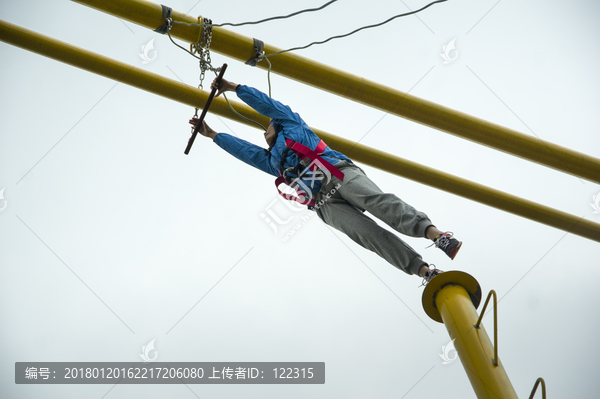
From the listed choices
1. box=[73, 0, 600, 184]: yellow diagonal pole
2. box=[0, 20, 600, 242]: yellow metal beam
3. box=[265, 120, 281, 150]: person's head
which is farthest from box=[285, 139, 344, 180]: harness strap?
box=[0, 20, 600, 242]: yellow metal beam

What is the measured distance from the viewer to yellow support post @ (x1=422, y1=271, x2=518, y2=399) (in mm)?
2299

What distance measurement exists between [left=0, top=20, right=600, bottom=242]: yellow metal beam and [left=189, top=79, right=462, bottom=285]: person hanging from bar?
38.1 inches

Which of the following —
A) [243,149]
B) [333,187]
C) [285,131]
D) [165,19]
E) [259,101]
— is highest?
[165,19]

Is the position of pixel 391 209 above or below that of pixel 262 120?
below

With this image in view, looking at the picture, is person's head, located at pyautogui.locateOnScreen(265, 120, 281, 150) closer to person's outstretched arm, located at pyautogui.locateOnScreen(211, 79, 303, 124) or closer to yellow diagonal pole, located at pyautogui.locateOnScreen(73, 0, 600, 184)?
person's outstretched arm, located at pyautogui.locateOnScreen(211, 79, 303, 124)

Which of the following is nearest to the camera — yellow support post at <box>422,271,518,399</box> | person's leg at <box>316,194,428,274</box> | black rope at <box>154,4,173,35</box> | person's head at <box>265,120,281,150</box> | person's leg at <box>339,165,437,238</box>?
yellow support post at <box>422,271,518,399</box>

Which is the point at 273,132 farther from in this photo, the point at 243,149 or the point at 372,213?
the point at 372,213

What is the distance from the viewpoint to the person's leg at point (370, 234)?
303 centimetres

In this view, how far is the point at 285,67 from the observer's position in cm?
375

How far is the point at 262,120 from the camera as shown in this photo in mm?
4766

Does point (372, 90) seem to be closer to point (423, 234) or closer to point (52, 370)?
point (423, 234)

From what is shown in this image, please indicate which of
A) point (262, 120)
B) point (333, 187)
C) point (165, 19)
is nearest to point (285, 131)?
point (333, 187)

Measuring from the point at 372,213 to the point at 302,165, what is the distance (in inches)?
25.1

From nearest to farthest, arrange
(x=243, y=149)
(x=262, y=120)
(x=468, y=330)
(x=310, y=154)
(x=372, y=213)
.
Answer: (x=468, y=330)
(x=372, y=213)
(x=310, y=154)
(x=243, y=149)
(x=262, y=120)
